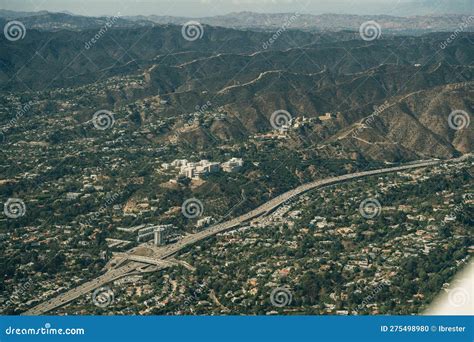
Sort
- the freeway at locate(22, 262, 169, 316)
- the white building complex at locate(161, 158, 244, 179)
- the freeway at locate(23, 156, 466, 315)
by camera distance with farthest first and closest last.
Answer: the white building complex at locate(161, 158, 244, 179), the freeway at locate(23, 156, 466, 315), the freeway at locate(22, 262, 169, 316)

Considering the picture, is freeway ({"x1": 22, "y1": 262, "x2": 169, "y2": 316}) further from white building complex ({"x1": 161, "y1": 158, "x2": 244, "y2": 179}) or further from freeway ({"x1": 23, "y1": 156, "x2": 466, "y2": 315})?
white building complex ({"x1": 161, "y1": 158, "x2": 244, "y2": 179})

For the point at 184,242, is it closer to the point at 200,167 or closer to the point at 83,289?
the point at 83,289

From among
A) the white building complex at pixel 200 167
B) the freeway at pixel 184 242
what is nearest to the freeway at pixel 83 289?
the freeway at pixel 184 242

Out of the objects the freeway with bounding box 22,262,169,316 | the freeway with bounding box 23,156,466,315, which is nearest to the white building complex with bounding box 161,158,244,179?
the freeway with bounding box 23,156,466,315

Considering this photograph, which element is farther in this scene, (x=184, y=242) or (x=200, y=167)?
(x=200, y=167)

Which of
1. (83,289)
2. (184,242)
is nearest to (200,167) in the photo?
(184,242)

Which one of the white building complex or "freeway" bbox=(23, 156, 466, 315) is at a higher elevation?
the white building complex

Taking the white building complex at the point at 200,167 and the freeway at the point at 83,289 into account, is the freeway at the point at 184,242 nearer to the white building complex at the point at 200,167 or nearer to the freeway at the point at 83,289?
the freeway at the point at 83,289

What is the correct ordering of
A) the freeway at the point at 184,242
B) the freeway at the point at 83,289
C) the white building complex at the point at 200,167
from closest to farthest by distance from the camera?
the freeway at the point at 83,289 → the freeway at the point at 184,242 → the white building complex at the point at 200,167

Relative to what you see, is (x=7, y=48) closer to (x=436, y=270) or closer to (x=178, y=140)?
(x=178, y=140)
